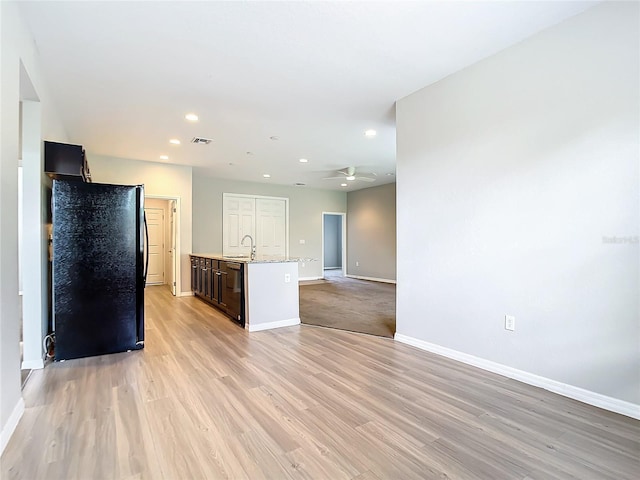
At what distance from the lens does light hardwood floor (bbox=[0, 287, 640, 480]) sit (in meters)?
1.66

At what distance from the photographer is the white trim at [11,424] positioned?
1.79 metres

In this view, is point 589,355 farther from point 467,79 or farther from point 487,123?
point 467,79

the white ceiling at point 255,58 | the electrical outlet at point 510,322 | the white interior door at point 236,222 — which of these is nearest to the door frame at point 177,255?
the white interior door at point 236,222

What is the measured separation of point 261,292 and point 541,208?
317cm

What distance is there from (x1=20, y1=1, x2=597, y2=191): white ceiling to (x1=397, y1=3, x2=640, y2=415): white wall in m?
0.31

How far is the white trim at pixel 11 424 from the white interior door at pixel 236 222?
247 inches

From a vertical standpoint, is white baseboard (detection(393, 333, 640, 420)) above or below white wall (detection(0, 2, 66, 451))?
below

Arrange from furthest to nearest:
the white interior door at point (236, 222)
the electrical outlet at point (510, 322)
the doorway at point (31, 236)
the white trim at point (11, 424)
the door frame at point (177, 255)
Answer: the white interior door at point (236, 222), the door frame at point (177, 255), the doorway at point (31, 236), the electrical outlet at point (510, 322), the white trim at point (11, 424)

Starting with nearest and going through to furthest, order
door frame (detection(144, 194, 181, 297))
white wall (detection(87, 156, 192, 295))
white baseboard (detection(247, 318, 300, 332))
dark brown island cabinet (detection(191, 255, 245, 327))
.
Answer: white baseboard (detection(247, 318, 300, 332)), dark brown island cabinet (detection(191, 255, 245, 327)), white wall (detection(87, 156, 192, 295)), door frame (detection(144, 194, 181, 297))

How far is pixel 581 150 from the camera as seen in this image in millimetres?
2373

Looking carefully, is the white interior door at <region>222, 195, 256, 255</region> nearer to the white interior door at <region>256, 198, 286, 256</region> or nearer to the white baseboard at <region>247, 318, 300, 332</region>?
the white interior door at <region>256, 198, 286, 256</region>

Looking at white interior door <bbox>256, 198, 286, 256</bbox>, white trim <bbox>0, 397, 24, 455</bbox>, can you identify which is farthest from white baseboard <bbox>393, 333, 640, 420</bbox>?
white interior door <bbox>256, 198, 286, 256</bbox>

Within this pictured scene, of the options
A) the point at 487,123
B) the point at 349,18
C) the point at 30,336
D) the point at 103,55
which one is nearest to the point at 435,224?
the point at 487,123

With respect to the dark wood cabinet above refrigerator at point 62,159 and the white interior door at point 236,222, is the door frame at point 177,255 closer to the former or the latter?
the white interior door at point 236,222
